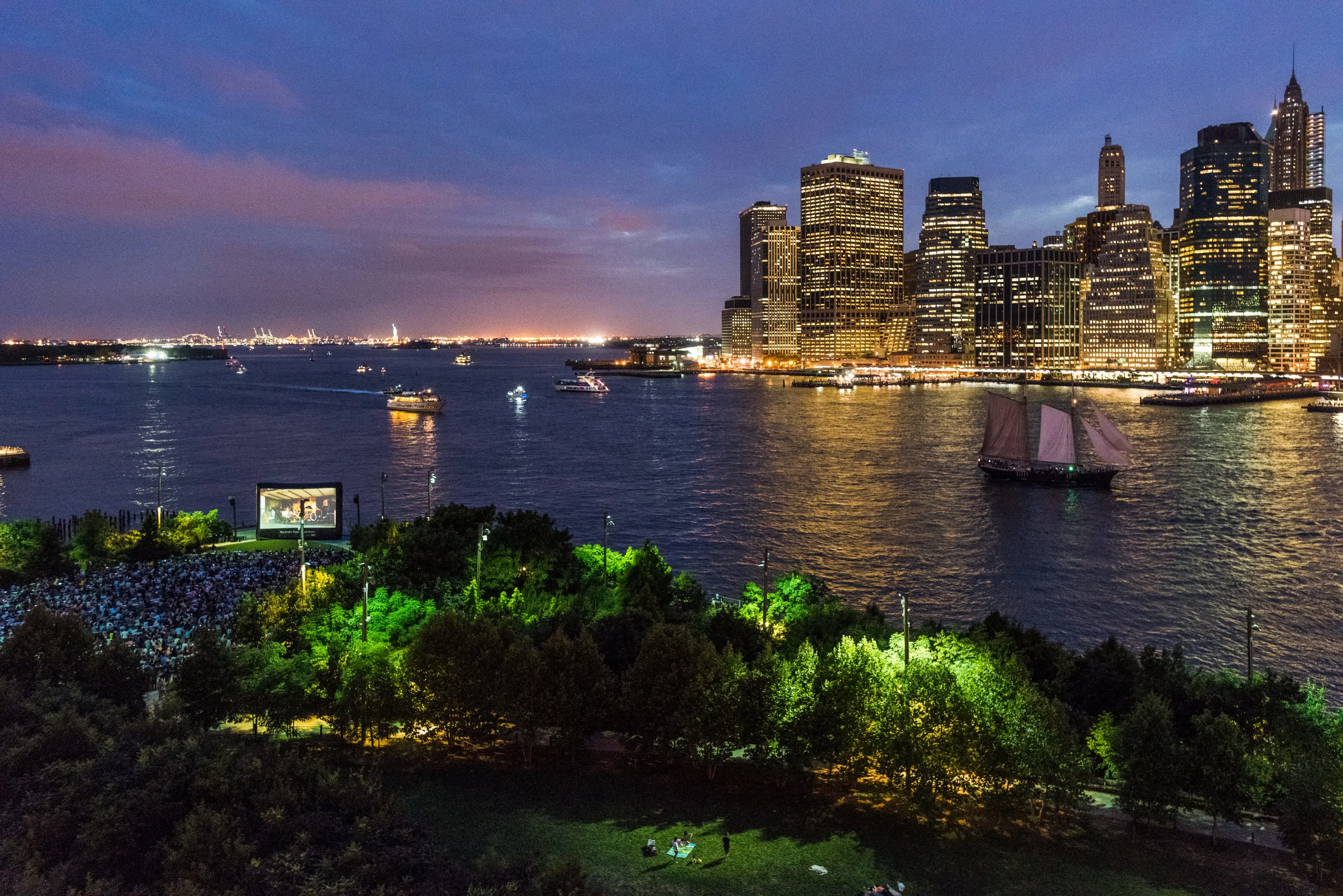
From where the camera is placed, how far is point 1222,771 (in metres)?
19.2

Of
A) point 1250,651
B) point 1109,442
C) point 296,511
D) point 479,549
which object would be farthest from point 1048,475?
point 479,549

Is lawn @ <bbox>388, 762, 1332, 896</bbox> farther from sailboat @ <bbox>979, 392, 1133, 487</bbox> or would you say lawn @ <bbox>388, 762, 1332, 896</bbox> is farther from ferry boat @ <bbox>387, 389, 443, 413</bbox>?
ferry boat @ <bbox>387, 389, 443, 413</bbox>

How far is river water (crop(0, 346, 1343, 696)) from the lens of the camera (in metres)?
43.2

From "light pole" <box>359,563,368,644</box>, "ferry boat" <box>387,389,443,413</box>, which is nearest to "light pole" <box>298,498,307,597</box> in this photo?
"light pole" <box>359,563,368,644</box>

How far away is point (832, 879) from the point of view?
18.0 metres

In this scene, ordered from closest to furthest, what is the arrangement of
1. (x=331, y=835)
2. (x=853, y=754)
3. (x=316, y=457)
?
(x=331, y=835)
(x=853, y=754)
(x=316, y=457)

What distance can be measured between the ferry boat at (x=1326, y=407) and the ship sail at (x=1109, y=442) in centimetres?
9061

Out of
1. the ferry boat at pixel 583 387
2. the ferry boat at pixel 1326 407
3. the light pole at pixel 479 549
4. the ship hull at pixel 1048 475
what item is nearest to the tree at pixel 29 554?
the light pole at pixel 479 549

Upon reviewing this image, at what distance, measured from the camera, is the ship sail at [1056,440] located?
80.7m

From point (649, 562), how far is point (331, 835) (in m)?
19.8

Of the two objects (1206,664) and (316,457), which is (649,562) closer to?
(1206,664)

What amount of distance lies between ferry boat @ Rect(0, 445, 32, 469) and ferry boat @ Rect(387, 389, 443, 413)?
56.1 meters

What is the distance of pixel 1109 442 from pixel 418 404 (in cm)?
9309

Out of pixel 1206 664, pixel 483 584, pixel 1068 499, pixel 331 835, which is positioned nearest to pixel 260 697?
pixel 331 835
